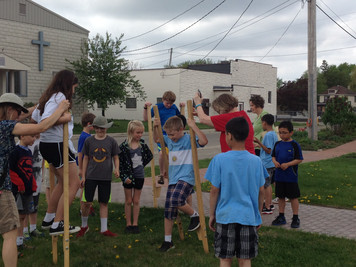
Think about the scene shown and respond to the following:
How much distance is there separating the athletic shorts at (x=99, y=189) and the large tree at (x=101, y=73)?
23970 mm

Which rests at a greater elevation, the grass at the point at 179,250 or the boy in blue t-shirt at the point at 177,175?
the boy in blue t-shirt at the point at 177,175

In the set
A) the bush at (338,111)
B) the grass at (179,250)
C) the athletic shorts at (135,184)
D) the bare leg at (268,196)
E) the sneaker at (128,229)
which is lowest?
the grass at (179,250)

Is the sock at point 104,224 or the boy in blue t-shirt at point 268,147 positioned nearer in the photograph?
the sock at point 104,224

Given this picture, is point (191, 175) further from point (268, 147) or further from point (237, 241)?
point (268, 147)

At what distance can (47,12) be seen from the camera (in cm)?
2809

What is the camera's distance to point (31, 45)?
27344 millimetres

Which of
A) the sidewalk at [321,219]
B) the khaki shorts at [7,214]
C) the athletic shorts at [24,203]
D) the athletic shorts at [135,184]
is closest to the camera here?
the khaki shorts at [7,214]

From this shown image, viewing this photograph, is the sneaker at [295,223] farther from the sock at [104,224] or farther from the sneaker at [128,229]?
the sock at [104,224]

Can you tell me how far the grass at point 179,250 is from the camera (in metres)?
4.79

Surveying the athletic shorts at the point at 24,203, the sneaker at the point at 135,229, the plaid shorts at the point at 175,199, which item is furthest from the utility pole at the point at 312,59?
the athletic shorts at the point at 24,203

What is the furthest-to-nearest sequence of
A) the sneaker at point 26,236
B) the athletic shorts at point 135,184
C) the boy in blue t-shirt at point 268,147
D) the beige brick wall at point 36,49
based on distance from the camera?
the beige brick wall at point 36,49
the boy in blue t-shirt at point 268,147
the athletic shorts at point 135,184
the sneaker at point 26,236

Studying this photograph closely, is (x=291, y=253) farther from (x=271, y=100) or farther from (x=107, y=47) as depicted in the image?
(x=271, y=100)

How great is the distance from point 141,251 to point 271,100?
4958 centimetres

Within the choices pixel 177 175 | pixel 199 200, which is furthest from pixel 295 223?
pixel 177 175
